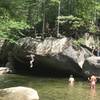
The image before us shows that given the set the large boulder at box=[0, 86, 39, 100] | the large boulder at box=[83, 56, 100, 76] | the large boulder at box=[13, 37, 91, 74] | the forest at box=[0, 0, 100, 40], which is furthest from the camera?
the forest at box=[0, 0, 100, 40]

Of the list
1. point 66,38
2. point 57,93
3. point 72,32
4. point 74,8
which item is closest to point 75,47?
point 66,38

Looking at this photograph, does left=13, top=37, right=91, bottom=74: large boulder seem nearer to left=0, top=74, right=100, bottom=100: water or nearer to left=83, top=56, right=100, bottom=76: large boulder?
left=83, top=56, right=100, bottom=76: large boulder

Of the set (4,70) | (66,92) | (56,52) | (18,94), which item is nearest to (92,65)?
(56,52)

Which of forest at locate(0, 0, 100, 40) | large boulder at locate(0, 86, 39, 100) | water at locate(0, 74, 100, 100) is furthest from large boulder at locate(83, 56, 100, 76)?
large boulder at locate(0, 86, 39, 100)

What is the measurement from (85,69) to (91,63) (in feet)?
3.71

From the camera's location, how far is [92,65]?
33531 mm

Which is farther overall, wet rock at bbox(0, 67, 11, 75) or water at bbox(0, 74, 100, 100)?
wet rock at bbox(0, 67, 11, 75)

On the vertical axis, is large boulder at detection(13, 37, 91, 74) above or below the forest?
below

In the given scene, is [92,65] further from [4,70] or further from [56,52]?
[4,70]

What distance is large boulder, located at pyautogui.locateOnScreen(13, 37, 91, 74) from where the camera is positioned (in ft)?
115

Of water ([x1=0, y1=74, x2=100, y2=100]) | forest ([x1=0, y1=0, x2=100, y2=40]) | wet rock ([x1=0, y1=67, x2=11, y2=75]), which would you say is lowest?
wet rock ([x1=0, y1=67, x2=11, y2=75])

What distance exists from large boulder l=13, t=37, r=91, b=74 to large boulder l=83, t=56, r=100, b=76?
1.16 metres

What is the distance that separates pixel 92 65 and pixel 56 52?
13.0ft

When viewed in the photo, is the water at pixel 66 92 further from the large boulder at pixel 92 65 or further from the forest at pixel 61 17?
the forest at pixel 61 17
